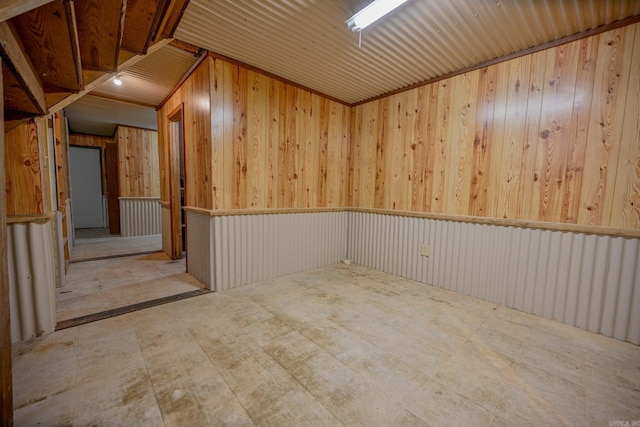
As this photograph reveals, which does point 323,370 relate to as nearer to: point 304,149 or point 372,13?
point 372,13

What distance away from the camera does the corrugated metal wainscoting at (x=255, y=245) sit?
2.98m

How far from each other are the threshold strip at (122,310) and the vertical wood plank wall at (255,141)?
3.35ft

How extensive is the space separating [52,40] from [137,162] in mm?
6318

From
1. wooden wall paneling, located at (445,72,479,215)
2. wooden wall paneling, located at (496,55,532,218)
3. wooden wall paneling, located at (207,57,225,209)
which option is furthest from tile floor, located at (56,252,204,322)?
wooden wall paneling, located at (496,55,532,218)

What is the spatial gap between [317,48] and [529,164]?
2.49 meters

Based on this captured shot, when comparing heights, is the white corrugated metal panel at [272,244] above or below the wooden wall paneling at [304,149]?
below

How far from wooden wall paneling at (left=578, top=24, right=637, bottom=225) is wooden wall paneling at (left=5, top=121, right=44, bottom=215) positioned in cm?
462

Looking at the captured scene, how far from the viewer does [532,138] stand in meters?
2.55

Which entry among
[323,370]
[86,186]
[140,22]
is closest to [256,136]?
[140,22]

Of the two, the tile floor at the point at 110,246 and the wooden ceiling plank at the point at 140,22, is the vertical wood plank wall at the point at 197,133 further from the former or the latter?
the tile floor at the point at 110,246

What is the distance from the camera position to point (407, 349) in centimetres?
192

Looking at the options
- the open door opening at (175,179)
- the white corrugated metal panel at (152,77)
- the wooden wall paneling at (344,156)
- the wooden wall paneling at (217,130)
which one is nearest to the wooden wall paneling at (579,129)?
the wooden wall paneling at (344,156)

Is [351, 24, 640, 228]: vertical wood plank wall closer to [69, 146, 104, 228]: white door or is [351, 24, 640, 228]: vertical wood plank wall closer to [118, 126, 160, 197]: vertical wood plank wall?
[118, 126, 160, 197]: vertical wood plank wall

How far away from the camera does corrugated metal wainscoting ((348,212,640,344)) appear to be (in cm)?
213
